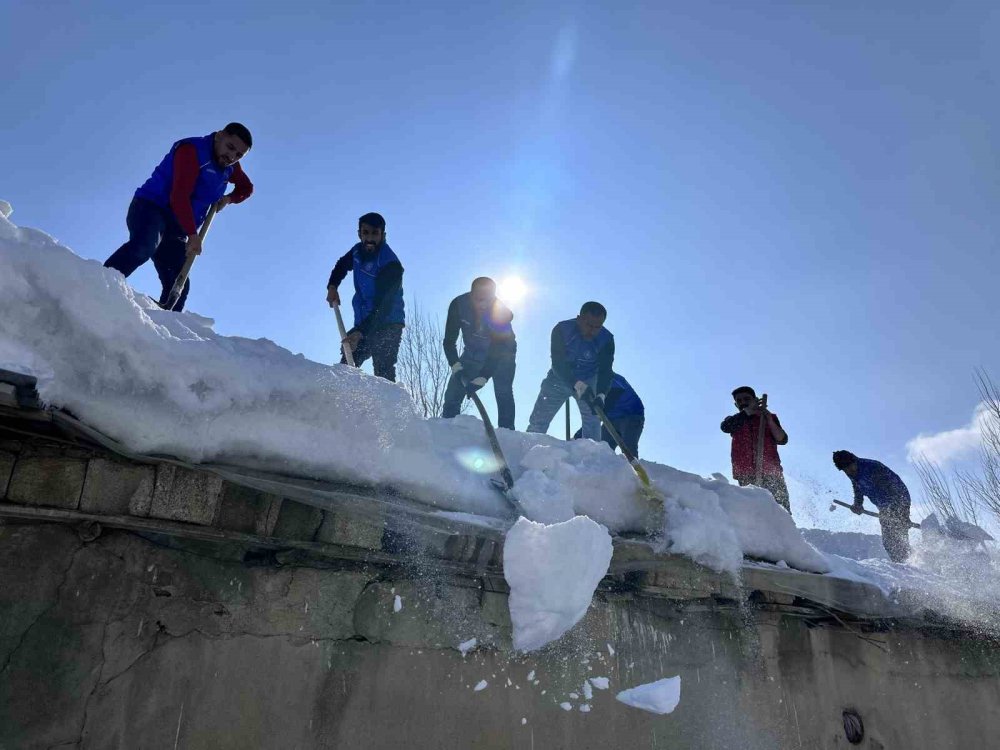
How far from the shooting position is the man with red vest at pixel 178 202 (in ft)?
11.6

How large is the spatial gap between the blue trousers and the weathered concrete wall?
7.18 feet

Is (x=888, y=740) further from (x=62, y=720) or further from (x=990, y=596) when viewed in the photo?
(x=62, y=720)

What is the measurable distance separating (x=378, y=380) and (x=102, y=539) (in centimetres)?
117

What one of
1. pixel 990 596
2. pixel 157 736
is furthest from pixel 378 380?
pixel 990 596

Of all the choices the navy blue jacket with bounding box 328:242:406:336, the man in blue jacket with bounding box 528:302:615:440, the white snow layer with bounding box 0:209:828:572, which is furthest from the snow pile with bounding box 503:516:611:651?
the man in blue jacket with bounding box 528:302:615:440

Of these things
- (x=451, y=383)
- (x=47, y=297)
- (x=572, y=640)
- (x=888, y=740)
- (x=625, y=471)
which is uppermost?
(x=451, y=383)

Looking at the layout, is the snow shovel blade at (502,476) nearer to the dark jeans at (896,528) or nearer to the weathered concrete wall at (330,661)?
the weathered concrete wall at (330,661)

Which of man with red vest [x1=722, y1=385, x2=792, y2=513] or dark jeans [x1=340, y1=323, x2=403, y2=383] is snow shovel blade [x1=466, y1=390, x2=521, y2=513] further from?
man with red vest [x1=722, y1=385, x2=792, y2=513]

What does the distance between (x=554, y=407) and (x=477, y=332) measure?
3.58 feet

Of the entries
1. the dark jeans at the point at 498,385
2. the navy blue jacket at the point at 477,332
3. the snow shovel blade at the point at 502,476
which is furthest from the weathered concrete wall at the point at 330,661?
the navy blue jacket at the point at 477,332

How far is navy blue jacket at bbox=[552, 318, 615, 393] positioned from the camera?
5.42 meters

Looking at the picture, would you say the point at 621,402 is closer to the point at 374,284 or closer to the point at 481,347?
the point at 481,347

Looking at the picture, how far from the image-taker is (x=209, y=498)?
2.26 m

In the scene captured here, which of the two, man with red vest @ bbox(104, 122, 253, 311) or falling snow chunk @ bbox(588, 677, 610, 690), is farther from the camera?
man with red vest @ bbox(104, 122, 253, 311)
